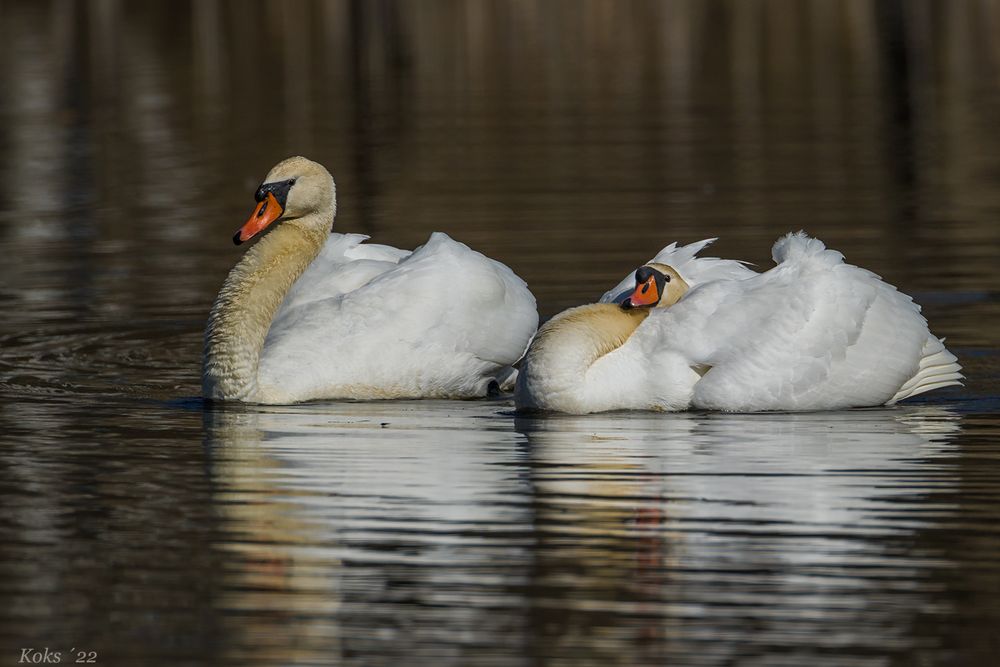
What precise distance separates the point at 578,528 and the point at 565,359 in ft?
9.43

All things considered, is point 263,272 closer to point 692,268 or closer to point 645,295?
point 645,295

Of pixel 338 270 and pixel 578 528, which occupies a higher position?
pixel 338 270

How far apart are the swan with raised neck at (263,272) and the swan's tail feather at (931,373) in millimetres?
3565

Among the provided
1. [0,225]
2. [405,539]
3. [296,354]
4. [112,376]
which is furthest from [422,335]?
[0,225]

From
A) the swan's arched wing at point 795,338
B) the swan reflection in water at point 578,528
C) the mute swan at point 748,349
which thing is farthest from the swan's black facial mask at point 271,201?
the swan's arched wing at point 795,338

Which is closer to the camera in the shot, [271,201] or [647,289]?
[647,289]

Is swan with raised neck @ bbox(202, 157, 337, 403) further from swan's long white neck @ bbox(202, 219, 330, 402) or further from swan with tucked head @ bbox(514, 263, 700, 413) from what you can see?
swan with tucked head @ bbox(514, 263, 700, 413)

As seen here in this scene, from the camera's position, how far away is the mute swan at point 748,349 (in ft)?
37.1

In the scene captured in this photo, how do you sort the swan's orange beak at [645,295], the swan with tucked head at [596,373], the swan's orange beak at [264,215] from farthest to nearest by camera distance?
the swan's orange beak at [264,215]
the swan's orange beak at [645,295]
the swan with tucked head at [596,373]

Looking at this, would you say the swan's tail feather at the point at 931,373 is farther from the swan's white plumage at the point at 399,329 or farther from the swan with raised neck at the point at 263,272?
the swan with raised neck at the point at 263,272

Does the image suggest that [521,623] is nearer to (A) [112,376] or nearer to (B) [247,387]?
(B) [247,387]

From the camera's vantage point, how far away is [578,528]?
28.3 ft

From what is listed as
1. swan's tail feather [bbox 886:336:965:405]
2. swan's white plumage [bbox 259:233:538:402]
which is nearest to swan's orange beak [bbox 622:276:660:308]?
swan's white plumage [bbox 259:233:538:402]

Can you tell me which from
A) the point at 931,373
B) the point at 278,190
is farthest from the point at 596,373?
the point at 278,190
